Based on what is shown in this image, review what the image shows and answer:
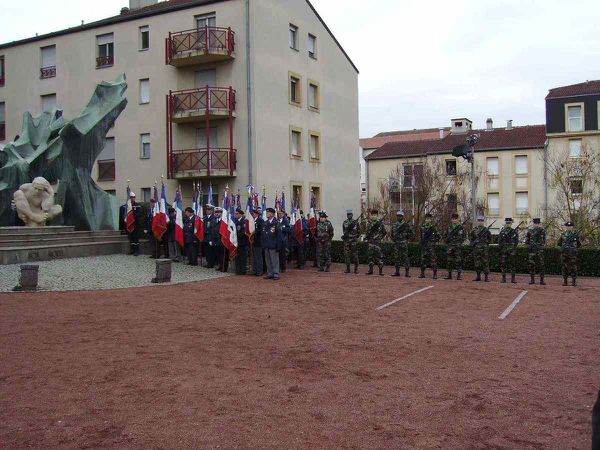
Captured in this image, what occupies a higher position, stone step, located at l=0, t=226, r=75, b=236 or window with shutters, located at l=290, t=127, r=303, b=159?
window with shutters, located at l=290, t=127, r=303, b=159

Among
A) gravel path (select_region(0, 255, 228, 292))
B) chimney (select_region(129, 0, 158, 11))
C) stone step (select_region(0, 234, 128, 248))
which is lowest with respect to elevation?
gravel path (select_region(0, 255, 228, 292))

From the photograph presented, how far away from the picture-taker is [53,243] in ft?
64.7

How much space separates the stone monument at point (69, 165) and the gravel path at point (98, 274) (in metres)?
3.64

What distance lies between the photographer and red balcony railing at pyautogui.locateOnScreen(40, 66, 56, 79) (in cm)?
3341

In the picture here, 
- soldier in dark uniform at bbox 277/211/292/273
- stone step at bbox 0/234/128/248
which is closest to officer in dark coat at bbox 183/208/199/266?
soldier in dark uniform at bbox 277/211/292/273

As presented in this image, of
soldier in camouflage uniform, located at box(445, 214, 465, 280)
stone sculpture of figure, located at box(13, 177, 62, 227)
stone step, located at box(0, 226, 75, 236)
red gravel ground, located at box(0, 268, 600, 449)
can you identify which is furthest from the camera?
stone sculpture of figure, located at box(13, 177, 62, 227)

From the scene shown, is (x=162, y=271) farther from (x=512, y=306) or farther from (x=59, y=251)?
(x=512, y=306)

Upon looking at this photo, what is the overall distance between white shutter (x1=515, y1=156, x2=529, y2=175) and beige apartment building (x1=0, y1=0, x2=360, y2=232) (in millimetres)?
18615

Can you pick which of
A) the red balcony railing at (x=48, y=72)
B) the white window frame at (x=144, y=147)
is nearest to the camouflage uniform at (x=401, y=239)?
the white window frame at (x=144, y=147)

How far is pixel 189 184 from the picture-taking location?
29281 millimetres

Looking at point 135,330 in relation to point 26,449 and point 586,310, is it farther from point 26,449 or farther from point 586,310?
point 586,310

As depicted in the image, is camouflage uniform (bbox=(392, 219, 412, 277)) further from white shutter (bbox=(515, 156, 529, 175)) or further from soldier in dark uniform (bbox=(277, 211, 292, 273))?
white shutter (bbox=(515, 156, 529, 175))

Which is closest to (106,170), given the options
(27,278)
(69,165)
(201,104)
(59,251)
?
(201,104)

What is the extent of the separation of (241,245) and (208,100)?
11445 millimetres
